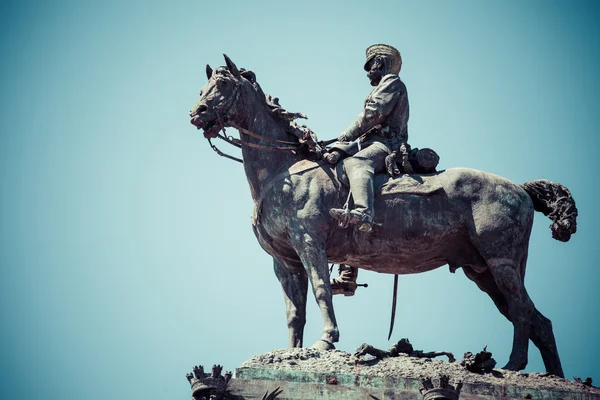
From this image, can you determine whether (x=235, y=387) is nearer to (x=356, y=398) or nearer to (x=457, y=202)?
(x=356, y=398)

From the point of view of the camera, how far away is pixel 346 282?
24.9 meters

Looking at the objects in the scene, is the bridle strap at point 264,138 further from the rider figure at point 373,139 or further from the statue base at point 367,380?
the statue base at point 367,380

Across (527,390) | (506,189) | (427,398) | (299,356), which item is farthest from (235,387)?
(506,189)

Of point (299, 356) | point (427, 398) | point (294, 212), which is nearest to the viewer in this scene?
point (427, 398)

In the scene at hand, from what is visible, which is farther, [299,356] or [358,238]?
[358,238]

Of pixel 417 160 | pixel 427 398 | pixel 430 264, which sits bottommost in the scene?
pixel 427 398

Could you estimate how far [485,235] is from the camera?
23438 mm

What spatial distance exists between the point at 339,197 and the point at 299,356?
3169 mm

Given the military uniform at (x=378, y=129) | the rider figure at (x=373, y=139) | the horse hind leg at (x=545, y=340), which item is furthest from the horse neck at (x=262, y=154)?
the horse hind leg at (x=545, y=340)

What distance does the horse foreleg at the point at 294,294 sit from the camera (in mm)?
23672

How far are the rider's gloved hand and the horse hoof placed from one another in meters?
3.40

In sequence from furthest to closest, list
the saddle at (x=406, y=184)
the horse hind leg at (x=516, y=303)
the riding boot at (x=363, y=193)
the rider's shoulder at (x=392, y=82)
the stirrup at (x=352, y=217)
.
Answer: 1. the rider's shoulder at (x=392, y=82)
2. the saddle at (x=406, y=184)
3. the horse hind leg at (x=516, y=303)
4. the riding boot at (x=363, y=193)
5. the stirrup at (x=352, y=217)

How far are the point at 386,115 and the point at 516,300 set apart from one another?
13.4 feet

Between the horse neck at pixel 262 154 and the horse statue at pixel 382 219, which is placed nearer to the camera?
the horse statue at pixel 382 219
